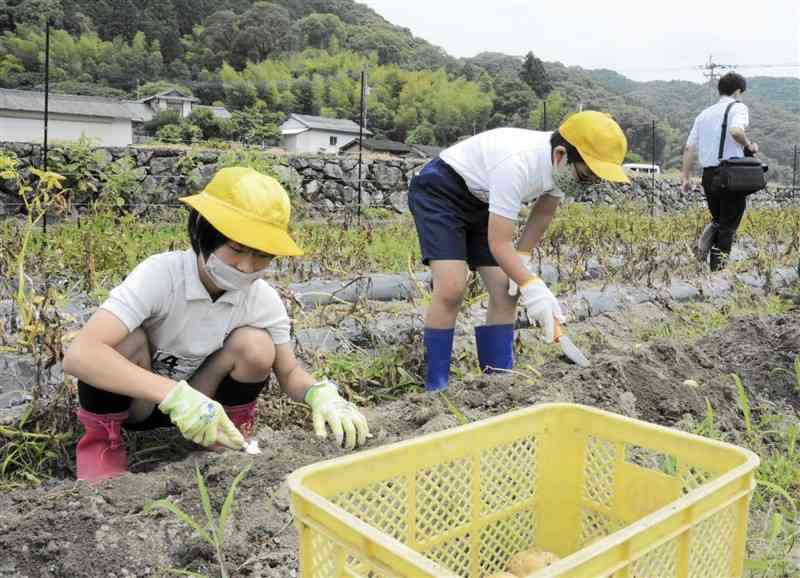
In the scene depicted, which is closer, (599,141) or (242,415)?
(242,415)

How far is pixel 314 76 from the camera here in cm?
4550

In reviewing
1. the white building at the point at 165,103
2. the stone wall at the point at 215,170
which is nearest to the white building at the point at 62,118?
the white building at the point at 165,103

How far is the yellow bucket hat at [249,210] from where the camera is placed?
1502mm

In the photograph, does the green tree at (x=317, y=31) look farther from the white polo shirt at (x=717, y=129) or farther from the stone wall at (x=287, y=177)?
the white polo shirt at (x=717, y=129)

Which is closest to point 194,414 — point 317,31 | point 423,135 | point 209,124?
point 209,124

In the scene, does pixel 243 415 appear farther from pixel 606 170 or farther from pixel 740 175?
pixel 740 175

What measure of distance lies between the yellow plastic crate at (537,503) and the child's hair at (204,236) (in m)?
0.70

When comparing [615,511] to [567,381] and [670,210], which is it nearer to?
[567,381]

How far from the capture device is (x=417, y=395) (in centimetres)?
223

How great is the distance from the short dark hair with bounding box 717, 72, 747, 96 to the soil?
2.35 meters

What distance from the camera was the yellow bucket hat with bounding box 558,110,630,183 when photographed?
2127mm

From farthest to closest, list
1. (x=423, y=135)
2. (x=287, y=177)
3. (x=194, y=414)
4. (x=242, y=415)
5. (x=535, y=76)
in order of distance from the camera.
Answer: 1. (x=535, y=76)
2. (x=423, y=135)
3. (x=287, y=177)
4. (x=242, y=415)
5. (x=194, y=414)

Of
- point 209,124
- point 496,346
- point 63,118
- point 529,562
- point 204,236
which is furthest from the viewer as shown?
point 209,124

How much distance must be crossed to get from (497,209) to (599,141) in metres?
0.35
